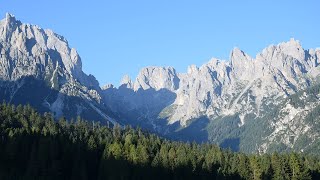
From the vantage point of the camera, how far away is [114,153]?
572 feet

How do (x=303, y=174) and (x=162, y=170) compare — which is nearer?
(x=162, y=170)

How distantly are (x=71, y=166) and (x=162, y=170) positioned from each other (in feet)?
99.6

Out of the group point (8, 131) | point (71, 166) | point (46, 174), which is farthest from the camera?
point (8, 131)

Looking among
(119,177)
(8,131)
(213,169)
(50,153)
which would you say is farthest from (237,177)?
(8,131)

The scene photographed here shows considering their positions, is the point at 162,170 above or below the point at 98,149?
below

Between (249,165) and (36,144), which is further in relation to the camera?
(249,165)

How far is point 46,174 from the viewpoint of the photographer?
154875 millimetres

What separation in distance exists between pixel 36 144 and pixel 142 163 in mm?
34678

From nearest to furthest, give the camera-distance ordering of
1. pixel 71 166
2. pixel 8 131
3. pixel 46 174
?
pixel 46 174 < pixel 71 166 < pixel 8 131

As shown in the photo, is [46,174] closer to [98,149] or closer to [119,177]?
[119,177]

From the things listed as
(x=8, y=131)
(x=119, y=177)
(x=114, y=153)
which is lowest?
(x=119, y=177)

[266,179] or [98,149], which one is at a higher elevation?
[98,149]

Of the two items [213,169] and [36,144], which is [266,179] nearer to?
[213,169]

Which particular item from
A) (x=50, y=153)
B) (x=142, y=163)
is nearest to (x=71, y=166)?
(x=50, y=153)
